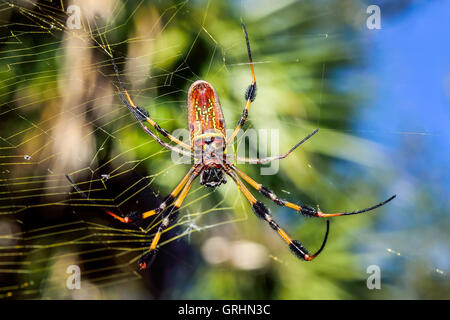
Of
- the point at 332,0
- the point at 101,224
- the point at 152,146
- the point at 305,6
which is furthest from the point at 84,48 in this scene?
the point at 332,0

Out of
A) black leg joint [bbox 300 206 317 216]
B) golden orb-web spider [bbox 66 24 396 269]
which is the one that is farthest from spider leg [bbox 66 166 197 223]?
black leg joint [bbox 300 206 317 216]

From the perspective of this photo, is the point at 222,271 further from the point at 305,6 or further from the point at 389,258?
the point at 305,6

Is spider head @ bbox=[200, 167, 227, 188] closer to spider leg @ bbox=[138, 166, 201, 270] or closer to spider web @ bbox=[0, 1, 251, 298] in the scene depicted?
spider leg @ bbox=[138, 166, 201, 270]

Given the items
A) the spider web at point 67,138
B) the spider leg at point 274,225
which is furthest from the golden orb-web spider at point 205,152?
the spider web at point 67,138

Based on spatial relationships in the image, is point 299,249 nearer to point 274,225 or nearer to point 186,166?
point 274,225

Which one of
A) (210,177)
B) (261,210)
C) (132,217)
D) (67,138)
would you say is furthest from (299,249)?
(67,138)

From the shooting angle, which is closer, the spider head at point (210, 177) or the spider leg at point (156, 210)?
the spider leg at point (156, 210)

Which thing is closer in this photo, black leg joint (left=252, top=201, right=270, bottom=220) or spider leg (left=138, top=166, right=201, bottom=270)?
spider leg (left=138, top=166, right=201, bottom=270)

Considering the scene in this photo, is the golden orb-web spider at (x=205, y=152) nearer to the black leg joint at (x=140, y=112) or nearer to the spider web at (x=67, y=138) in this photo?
the black leg joint at (x=140, y=112)
